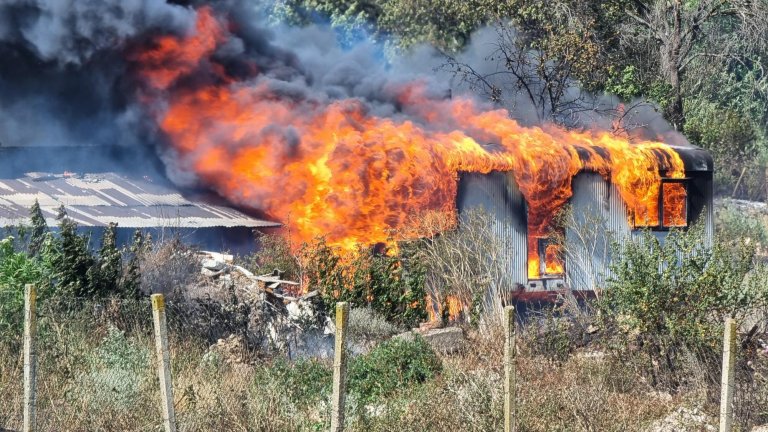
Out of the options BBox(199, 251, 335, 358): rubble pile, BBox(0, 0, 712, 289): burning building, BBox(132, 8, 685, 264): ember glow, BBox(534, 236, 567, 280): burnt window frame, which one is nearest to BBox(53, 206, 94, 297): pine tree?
BBox(199, 251, 335, 358): rubble pile

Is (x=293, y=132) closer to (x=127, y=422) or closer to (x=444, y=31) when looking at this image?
(x=127, y=422)

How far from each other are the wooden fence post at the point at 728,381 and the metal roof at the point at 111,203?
12.0m

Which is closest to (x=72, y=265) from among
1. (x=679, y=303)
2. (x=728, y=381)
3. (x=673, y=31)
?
(x=679, y=303)

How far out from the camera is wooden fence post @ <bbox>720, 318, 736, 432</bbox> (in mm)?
8039

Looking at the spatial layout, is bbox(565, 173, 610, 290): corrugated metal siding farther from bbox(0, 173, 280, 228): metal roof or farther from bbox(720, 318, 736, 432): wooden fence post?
bbox(720, 318, 736, 432): wooden fence post

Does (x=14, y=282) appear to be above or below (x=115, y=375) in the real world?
above

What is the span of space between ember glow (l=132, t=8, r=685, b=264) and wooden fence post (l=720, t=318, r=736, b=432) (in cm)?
971

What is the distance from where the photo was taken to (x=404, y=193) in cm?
1852

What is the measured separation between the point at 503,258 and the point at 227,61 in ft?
24.2

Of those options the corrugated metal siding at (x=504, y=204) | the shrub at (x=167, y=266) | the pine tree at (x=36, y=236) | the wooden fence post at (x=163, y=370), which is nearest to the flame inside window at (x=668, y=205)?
the corrugated metal siding at (x=504, y=204)

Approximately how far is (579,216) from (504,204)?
1.55 meters

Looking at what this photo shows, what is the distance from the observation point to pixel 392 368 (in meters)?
11.9

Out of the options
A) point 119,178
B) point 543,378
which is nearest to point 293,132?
point 119,178

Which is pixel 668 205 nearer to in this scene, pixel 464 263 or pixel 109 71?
pixel 464 263
